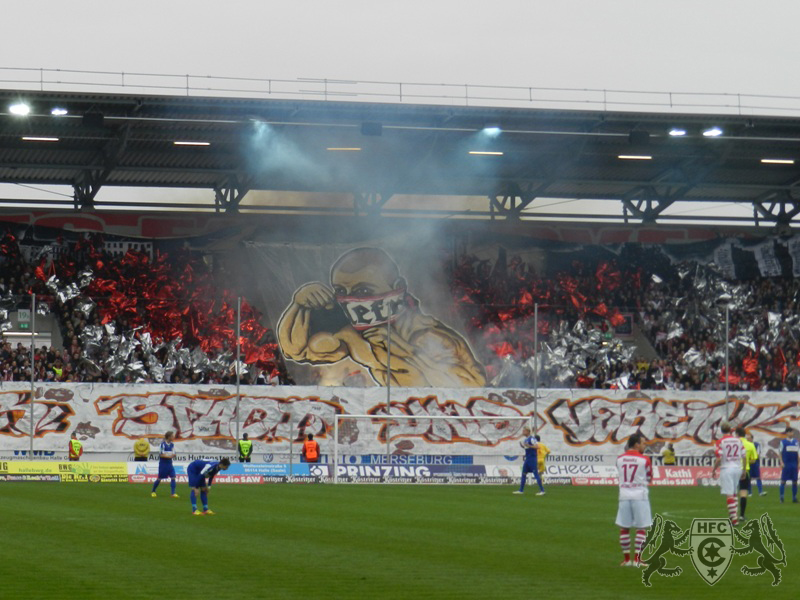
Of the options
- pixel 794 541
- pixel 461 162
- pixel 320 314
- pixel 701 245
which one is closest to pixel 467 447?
pixel 320 314

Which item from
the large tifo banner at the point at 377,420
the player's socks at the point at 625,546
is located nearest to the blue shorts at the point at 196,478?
the player's socks at the point at 625,546

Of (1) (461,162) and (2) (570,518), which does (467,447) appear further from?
(2) (570,518)

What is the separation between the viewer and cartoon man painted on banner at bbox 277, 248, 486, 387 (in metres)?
51.8

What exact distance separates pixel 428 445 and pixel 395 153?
13250 millimetres

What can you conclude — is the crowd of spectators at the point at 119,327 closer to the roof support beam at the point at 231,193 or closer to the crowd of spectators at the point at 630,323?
the roof support beam at the point at 231,193

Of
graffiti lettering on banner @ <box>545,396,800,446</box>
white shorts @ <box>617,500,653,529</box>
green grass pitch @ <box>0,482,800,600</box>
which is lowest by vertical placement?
green grass pitch @ <box>0,482,800,600</box>

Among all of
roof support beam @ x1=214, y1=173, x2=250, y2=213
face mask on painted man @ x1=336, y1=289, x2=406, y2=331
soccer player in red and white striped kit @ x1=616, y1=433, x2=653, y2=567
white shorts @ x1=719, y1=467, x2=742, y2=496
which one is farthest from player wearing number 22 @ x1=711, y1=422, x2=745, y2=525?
→ roof support beam @ x1=214, y1=173, x2=250, y2=213

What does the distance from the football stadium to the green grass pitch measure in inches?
37.6

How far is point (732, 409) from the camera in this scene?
49250 mm

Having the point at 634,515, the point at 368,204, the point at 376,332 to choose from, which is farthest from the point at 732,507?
the point at 368,204

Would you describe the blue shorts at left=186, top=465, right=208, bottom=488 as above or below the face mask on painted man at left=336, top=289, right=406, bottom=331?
below

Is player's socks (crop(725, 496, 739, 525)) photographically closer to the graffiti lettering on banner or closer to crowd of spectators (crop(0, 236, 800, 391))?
the graffiti lettering on banner

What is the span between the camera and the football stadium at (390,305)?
43.2 meters

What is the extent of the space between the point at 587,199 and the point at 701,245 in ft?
19.7
